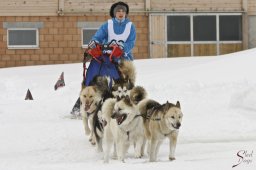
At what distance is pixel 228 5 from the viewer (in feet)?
82.4

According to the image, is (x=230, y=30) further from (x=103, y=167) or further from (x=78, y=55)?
(x=103, y=167)

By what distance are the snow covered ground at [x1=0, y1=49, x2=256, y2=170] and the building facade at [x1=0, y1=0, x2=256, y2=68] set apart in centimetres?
573

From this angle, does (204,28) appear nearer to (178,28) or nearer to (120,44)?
(178,28)

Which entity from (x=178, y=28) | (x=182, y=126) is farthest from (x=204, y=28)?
(x=182, y=126)

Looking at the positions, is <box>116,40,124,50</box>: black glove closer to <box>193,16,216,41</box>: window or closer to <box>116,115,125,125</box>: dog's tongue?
<box>116,115,125,125</box>: dog's tongue

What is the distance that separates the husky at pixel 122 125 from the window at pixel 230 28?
18105 millimetres

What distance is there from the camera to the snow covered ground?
7316 millimetres

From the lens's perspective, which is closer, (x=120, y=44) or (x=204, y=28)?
(x=120, y=44)

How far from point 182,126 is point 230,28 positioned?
1556cm

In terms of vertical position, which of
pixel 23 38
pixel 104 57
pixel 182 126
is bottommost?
pixel 182 126

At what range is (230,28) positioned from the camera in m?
25.3

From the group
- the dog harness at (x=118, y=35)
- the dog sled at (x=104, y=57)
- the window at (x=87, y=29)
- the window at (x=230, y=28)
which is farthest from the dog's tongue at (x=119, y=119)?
the window at (x=230, y=28)

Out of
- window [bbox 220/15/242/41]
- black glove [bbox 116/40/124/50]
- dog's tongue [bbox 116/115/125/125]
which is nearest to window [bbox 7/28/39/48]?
window [bbox 220/15/242/41]

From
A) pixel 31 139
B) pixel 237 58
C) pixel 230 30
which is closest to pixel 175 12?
pixel 230 30
